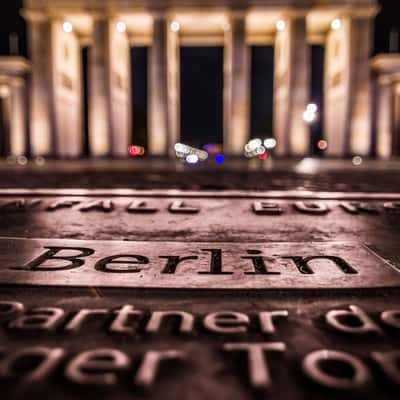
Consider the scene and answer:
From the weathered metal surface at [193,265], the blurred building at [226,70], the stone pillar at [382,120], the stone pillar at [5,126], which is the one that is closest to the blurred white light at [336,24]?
the blurred building at [226,70]

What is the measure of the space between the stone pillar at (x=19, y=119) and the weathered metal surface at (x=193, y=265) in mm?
49288

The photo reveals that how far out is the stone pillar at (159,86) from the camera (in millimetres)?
44719

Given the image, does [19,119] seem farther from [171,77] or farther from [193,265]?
[193,265]

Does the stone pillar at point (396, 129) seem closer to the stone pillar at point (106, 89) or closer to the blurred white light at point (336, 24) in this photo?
the blurred white light at point (336, 24)

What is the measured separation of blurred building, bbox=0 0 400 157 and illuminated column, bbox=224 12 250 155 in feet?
0.34

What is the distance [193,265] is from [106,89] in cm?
4466

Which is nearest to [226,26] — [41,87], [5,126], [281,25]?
[281,25]

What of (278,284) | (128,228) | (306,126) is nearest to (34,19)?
(306,126)

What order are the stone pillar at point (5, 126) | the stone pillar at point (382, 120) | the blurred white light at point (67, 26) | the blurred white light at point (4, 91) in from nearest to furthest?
the stone pillar at point (382, 120), the blurred white light at point (67, 26), the blurred white light at point (4, 91), the stone pillar at point (5, 126)

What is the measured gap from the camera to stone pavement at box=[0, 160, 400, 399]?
94.7 inches

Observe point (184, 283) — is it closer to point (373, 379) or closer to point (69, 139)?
point (373, 379)

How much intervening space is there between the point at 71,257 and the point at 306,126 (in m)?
43.4

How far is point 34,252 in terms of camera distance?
16.5ft

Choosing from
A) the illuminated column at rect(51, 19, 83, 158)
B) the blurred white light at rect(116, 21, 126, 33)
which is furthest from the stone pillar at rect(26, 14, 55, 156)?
the blurred white light at rect(116, 21, 126, 33)
